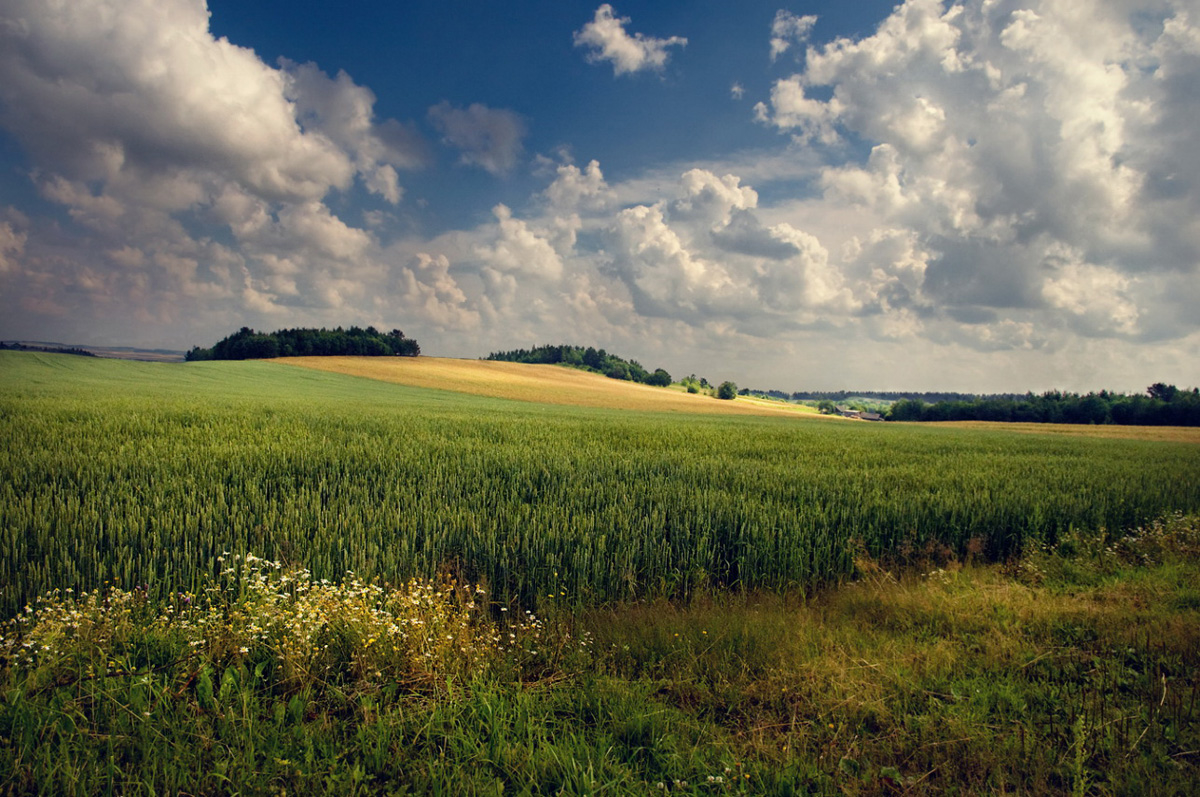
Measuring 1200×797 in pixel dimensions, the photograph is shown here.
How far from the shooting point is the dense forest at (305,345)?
91.3 meters

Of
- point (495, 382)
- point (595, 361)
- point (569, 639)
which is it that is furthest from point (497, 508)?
point (595, 361)

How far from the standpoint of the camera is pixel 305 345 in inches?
3684

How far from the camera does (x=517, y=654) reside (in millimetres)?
4066

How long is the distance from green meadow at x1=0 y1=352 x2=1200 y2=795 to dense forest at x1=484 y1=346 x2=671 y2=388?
12259 cm

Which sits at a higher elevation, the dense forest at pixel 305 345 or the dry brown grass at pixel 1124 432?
the dense forest at pixel 305 345

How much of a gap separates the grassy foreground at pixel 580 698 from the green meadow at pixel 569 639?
23 mm

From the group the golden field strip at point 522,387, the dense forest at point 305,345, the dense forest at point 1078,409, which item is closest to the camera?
the golden field strip at point 522,387

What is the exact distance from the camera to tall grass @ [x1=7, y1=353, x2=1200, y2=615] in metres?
5.36

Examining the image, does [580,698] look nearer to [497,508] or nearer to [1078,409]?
[497,508]

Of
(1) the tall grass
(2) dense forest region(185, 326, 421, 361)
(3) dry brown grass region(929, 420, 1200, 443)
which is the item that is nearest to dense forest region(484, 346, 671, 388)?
(2) dense forest region(185, 326, 421, 361)

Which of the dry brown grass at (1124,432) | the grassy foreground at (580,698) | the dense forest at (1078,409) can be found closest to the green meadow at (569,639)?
the grassy foreground at (580,698)

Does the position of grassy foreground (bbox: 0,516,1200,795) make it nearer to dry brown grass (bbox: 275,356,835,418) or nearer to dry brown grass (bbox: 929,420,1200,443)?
dry brown grass (bbox: 929,420,1200,443)

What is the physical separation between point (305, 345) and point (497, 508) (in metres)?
101

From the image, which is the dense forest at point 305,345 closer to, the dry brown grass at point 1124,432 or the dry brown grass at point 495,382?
the dry brown grass at point 495,382
